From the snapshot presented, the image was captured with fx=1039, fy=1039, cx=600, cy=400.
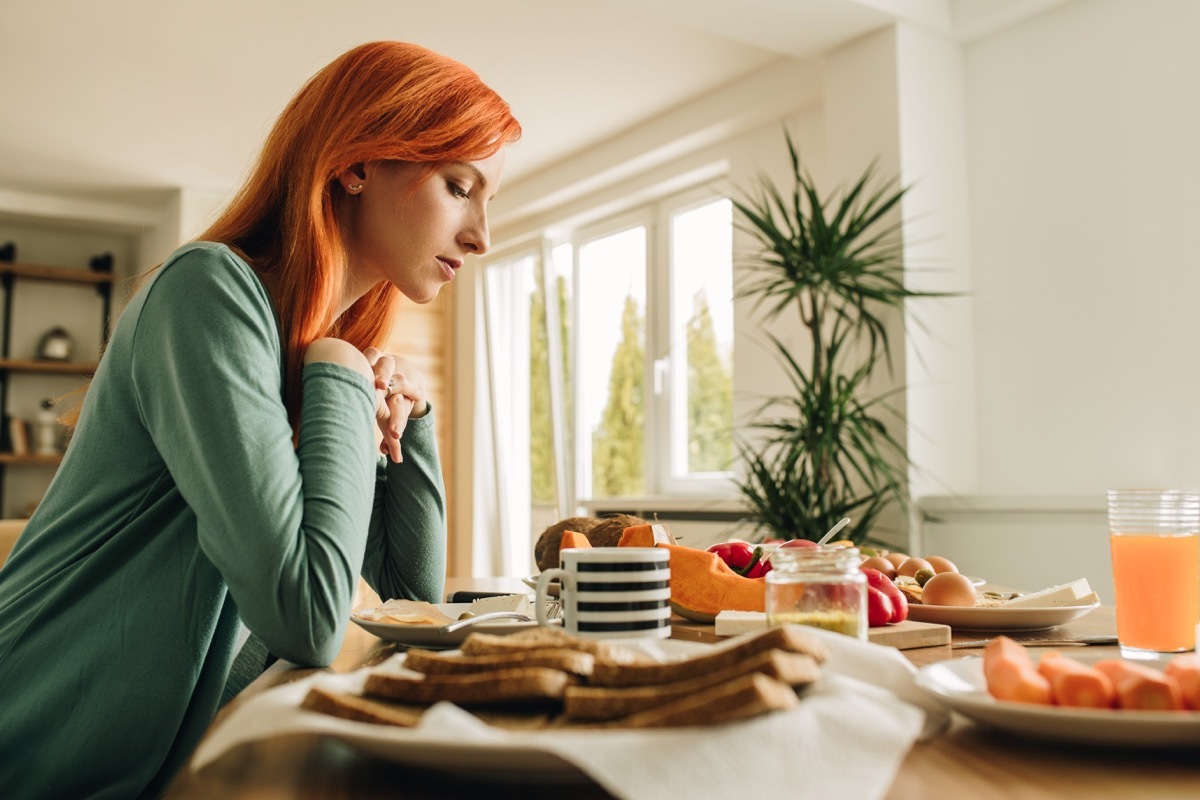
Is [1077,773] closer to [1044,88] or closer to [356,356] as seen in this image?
[356,356]

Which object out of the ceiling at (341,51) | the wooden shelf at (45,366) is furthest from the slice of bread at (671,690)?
the wooden shelf at (45,366)

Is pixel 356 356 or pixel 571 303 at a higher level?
pixel 571 303

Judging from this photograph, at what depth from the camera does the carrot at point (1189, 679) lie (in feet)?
1.86

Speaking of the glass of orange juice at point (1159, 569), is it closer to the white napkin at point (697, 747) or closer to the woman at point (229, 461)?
the white napkin at point (697, 747)

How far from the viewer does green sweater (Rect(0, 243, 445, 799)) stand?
872mm

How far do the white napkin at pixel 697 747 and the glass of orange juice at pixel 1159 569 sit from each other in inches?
17.8

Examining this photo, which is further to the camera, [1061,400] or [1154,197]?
[1061,400]

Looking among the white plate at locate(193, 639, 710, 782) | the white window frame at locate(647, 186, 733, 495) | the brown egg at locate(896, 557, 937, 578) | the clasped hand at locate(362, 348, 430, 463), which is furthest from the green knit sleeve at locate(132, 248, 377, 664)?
the white window frame at locate(647, 186, 733, 495)

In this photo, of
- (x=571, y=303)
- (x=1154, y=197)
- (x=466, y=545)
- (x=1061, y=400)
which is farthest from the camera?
(x=466, y=545)

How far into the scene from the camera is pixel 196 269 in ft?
3.21

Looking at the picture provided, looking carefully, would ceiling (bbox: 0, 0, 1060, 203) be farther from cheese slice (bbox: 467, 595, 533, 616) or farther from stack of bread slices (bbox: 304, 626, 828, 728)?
stack of bread slices (bbox: 304, 626, 828, 728)

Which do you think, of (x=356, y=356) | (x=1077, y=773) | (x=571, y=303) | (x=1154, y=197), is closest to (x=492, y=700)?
(x=1077, y=773)

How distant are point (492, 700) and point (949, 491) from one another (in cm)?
308

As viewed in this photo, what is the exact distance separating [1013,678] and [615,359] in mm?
4751
